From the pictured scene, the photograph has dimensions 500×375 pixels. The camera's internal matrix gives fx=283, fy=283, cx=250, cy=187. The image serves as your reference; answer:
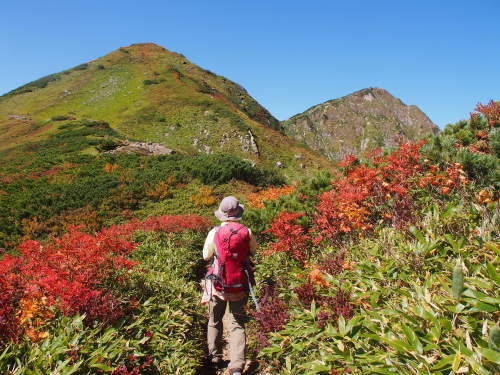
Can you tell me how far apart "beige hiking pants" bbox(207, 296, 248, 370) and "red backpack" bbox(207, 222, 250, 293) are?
27 cm

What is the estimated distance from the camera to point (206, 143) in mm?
31391

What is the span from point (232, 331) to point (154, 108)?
37.3 meters

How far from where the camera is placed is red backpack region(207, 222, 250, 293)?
3619 mm

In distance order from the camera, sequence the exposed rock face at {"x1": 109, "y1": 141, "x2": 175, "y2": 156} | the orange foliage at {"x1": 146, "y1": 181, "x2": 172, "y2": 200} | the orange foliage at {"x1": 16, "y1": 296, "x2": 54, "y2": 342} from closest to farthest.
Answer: the orange foliage at {"x1": 16, "y1": 296, "x2": 54, "y2": 342} < the orange foliage at {"x1": 146, "y1": 181, "x2": 172, "y2": 200} < the exposed rock face at {"x1": 109, "y1": 141, "x2": 175, "y2": 156}

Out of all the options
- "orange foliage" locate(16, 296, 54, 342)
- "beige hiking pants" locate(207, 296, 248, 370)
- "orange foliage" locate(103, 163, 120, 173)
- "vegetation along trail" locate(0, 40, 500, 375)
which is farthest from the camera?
"orange foliage" locate(103, 163, 120, 173)

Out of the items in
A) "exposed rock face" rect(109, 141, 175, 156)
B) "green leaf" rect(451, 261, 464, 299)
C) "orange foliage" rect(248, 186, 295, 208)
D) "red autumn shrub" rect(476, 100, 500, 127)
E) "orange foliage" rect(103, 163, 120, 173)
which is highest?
"exposed rock face" rect(109, 141, 175, 156)

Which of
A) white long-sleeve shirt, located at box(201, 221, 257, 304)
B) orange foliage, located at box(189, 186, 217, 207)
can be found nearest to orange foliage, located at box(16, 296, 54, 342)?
white long-sleeve shirt, located at box(201, 221, 257, 304)

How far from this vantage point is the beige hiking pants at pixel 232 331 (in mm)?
3732

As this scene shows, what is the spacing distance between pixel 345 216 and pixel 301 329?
215cm

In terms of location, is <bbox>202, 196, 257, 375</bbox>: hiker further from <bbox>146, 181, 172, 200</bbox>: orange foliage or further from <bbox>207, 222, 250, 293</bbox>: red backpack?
<bbox>146, 181, 172, 200</bbox>: orange foliage

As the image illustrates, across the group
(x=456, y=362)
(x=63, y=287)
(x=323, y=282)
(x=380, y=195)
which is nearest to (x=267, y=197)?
(x=380, y=195)

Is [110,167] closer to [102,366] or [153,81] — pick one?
[102,366]

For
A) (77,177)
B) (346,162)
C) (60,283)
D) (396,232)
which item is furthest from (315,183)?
(77,177)

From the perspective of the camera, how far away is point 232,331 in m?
3.88
